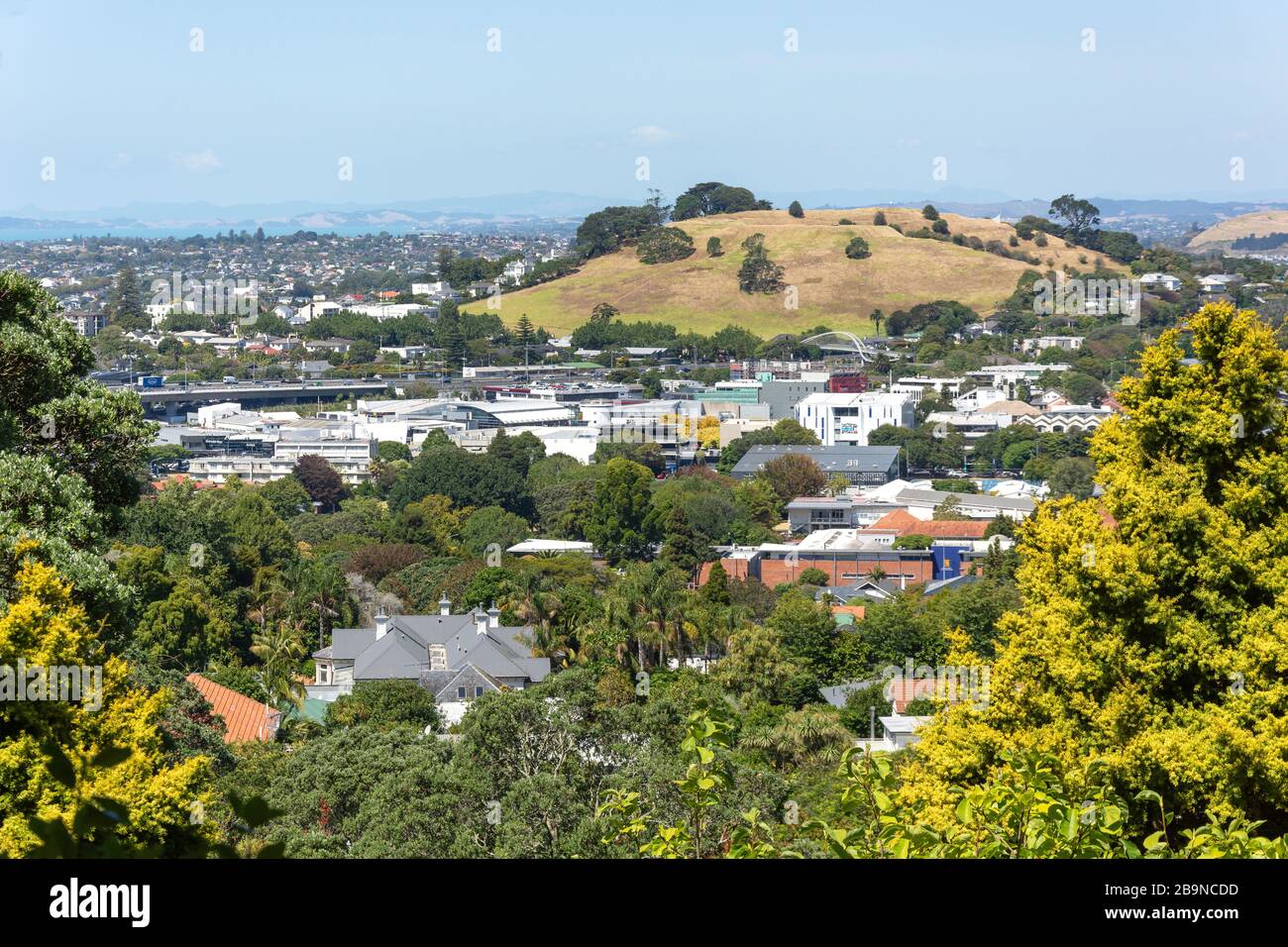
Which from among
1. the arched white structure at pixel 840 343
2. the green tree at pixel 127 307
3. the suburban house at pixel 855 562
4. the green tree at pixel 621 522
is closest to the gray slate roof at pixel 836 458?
the green tree at pixel 621 522

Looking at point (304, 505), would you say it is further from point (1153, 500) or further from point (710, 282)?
point (710, 282)

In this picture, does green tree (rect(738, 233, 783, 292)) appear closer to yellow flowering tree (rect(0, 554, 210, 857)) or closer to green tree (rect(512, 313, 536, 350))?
green tree (rect(512, 313, 536, 350))

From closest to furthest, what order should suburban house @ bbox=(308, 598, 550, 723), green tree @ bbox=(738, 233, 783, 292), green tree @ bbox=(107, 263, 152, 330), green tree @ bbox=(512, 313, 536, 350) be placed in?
suburban house @ bbox=(308, 598, 550, 723) < green tree @ bbox=(512, 313, 536, 350) < green tree @ bbox=(738, 233, 783, 292) < green tree @ bbox=(107, 263, 152, 330)

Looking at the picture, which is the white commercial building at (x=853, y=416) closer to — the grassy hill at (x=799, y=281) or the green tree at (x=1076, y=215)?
the grassy hill at (x=799, y=281)

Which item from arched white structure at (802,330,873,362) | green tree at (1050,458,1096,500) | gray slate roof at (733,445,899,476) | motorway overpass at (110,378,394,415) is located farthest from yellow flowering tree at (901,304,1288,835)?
arched white structure at (802,330,873,362)

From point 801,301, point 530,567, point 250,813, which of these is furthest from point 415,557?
point 801,301
